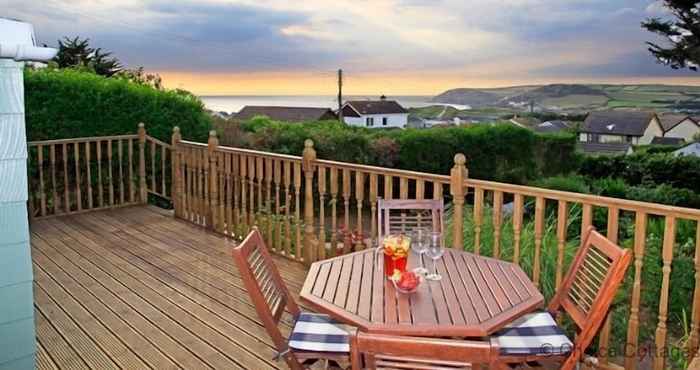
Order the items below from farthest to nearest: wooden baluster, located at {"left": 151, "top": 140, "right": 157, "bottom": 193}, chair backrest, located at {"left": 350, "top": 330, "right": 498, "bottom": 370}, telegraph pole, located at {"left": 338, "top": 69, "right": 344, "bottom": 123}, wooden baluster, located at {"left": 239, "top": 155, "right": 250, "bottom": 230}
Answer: telegraph pole, located at {"left": 338, "top": 69, "right": 344, "bottom": 123} < wooden baluster, located at {"left": 151, "top": 140, "right": 157, "bottom": 193} < wooden baluster, located at {"left": 239, "top": 155, "right": 250, "bottom": 230} < chair backrest, located at {"left": 350, "top": 330, "right": 498, "bottom": 370}

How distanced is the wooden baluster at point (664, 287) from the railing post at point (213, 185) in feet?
14.0

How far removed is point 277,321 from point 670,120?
15.3 meters

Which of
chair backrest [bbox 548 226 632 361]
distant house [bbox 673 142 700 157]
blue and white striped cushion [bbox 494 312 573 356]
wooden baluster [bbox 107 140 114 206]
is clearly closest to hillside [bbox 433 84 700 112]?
distant house [bbox 673 142 700 157]

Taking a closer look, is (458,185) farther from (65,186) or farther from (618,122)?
(618,122)

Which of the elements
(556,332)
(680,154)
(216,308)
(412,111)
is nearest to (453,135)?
(412,111)

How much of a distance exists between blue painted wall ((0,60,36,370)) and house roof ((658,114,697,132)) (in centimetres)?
1527

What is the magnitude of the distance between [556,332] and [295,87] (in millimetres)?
12915

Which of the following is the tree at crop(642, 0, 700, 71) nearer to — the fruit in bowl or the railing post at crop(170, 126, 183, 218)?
the railing post at crop(170, 126, 183, 218)

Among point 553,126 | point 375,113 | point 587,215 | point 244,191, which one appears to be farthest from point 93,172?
point 553,126

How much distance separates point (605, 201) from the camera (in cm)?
280

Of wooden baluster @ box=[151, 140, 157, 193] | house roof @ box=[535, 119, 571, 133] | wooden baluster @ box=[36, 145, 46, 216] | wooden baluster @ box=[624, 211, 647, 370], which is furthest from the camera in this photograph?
house roof @ box=[535, 119, 571, 133]

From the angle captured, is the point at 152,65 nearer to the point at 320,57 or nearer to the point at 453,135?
the point at 320,57

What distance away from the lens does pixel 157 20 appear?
1038cm

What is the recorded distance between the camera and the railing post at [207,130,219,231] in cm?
565
